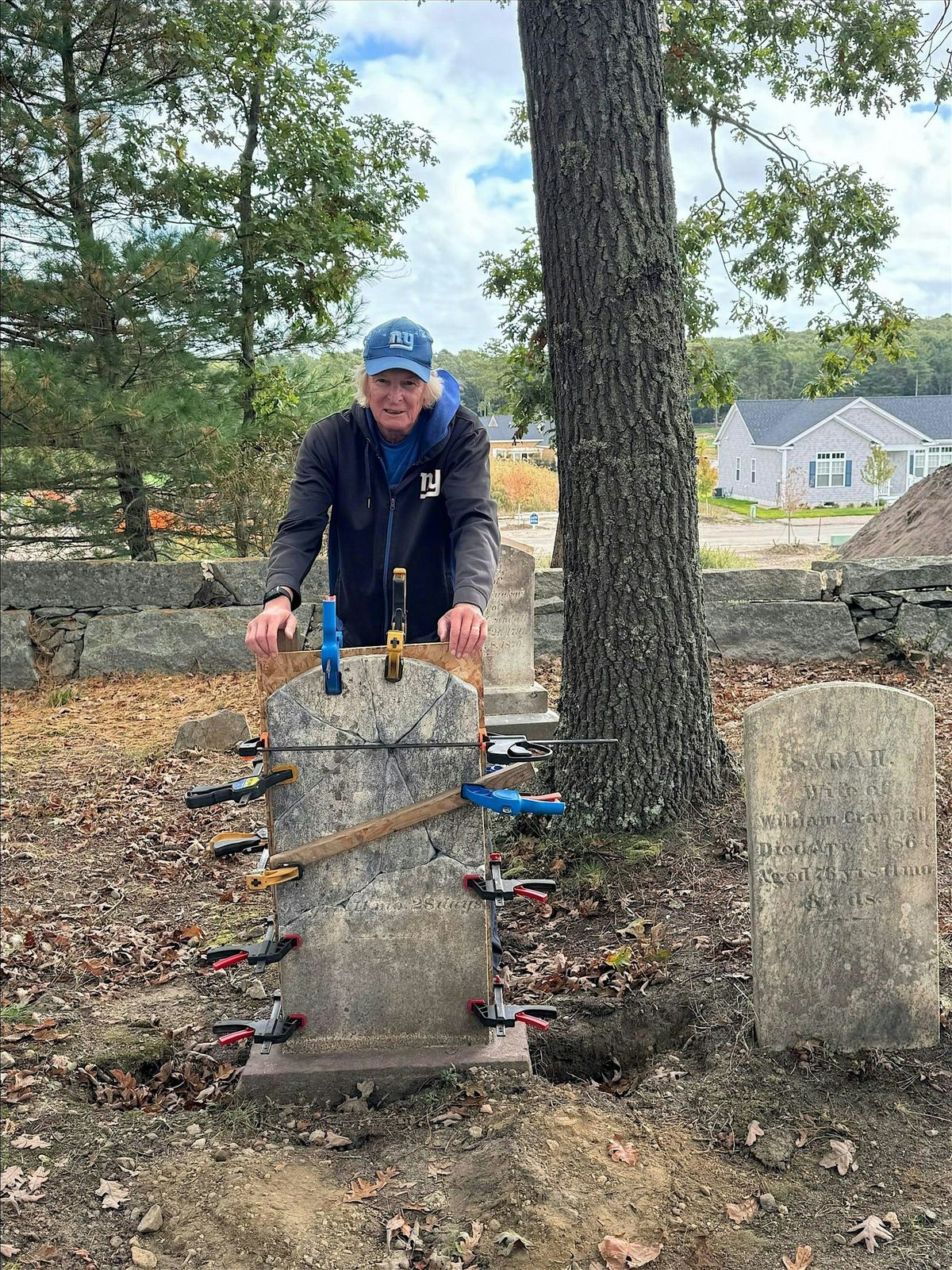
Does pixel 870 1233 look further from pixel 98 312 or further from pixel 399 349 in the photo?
pixel 98 312

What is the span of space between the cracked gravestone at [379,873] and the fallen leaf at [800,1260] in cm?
110

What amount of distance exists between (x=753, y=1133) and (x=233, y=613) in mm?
7639

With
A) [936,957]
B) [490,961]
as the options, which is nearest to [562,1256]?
[490,961]

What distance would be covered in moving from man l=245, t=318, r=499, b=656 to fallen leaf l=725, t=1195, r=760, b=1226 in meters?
1.73

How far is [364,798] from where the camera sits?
3.17 m

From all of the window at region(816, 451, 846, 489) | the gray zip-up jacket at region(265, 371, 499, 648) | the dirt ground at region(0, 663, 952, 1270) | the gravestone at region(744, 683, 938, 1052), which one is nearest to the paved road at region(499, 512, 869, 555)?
the window at region(816, 451, 846, 489)

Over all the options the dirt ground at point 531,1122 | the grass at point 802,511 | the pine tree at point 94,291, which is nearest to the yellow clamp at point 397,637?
the dirt ground at point 531,1122

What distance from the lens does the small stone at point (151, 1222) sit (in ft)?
8.46

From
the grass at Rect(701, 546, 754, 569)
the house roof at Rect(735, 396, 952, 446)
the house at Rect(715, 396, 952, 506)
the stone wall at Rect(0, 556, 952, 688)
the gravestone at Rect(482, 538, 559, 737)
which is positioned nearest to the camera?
the gravestone at Rect(482, 538, 559, 737)

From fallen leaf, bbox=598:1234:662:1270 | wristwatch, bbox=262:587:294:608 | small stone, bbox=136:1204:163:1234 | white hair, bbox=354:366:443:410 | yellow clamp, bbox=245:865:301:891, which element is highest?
white hair, bbox=354:366:443:410

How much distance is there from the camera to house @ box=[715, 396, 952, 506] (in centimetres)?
5038

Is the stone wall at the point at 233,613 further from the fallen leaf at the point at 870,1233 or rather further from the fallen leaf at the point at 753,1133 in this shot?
the fallen leaf at the point at 870,1233

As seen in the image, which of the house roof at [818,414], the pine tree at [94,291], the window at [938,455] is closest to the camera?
the pine tree at [94,291]

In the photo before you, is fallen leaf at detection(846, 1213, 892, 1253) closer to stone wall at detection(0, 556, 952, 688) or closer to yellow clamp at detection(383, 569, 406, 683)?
yellow clamp at detection(383, 569, 406, 683)
